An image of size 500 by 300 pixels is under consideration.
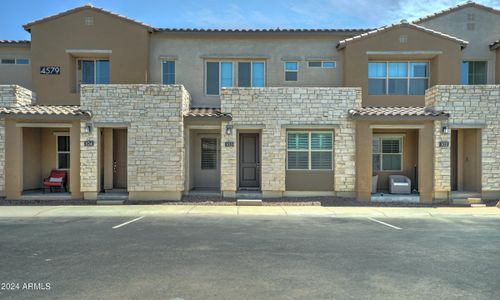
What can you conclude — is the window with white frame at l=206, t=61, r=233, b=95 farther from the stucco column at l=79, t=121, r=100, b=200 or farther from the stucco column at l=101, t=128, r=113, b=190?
the stucco column at l=79, t=121, r=100, b=200

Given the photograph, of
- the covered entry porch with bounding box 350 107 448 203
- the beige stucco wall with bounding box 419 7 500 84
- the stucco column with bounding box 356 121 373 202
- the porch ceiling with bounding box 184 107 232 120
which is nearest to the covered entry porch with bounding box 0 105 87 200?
the porch ceiling with bounding box 184 107 232 120

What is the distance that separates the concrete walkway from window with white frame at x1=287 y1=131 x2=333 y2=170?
2.26 metres

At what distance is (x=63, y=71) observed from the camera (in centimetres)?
1738

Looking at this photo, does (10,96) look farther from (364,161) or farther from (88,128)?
(364,161)

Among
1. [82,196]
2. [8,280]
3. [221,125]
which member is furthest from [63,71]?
[8,280]

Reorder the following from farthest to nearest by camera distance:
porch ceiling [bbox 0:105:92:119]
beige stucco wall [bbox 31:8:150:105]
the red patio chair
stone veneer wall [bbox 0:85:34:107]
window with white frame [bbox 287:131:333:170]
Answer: beige stucco wall [bbox 31:8:150:105]
the red patio chair
window with white frame [bbox 287:131:333:170]
stone veneer wall [bbox 0:85:34:107]
porch ceiling [bbox 0:105:92:119]

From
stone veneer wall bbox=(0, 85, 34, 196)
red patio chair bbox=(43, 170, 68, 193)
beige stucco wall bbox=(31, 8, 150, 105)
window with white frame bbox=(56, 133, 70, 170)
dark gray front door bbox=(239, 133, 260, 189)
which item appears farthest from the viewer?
dark gray front door bbox=(239, 133, 260, 189)

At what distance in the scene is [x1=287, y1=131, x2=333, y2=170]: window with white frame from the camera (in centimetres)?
1566

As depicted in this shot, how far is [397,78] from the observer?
17.7m

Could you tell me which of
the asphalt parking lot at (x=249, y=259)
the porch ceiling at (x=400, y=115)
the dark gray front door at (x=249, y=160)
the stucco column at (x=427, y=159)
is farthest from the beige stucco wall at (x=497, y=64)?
the dark gray front door at (x=249, y=160)

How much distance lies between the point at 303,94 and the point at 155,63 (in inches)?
301

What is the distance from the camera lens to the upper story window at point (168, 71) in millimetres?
18078

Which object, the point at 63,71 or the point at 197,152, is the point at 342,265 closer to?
the point at 197,152

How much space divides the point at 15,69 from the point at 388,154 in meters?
18.9
